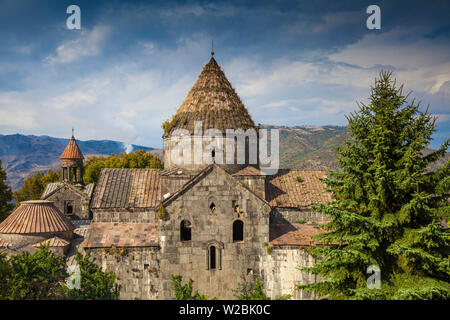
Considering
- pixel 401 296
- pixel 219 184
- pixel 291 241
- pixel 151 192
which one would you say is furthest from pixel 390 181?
pixel 151 192

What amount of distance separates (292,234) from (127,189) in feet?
22.9

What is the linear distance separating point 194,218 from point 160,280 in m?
2.46

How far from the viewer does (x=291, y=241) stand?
11.7m

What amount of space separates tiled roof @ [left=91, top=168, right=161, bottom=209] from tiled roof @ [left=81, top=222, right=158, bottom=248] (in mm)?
744

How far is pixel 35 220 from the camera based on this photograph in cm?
1533

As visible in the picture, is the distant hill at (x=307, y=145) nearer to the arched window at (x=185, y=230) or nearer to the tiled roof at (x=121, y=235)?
the arched window at (x=185, y=230)

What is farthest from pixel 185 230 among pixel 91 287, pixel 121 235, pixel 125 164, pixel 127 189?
pixel 125 164

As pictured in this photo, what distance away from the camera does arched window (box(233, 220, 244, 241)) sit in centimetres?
1217

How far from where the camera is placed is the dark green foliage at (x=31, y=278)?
785 centimetres

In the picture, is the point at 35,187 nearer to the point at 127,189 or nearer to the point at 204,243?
the point at 127,189

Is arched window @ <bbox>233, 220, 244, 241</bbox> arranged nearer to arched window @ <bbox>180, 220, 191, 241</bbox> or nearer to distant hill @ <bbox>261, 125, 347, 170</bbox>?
arched window @ <bbox>180, 220, 191, 241</bbox>

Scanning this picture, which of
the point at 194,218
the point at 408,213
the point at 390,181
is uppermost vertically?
the point at 390,181

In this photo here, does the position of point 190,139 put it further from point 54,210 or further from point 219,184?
point 54,210

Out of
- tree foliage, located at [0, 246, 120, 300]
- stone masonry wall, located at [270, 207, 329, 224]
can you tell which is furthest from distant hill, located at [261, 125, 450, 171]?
A: tree foliage, located at [0, 246, 120, 300]
